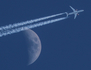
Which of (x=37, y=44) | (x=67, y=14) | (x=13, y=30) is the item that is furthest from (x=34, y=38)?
(x=67, y=14)

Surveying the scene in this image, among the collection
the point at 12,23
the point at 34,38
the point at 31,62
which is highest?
the point at 12,23

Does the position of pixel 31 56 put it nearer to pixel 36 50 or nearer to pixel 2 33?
pixel 36 50

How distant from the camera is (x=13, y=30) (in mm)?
76375

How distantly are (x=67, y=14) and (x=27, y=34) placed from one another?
29273mm

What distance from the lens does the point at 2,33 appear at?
73.3m

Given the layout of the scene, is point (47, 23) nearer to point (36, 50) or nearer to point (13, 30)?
point (36, 50)

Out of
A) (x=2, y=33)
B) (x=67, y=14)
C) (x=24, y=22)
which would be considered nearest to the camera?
(x=2, y=33)

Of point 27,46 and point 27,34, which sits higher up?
point 27,34

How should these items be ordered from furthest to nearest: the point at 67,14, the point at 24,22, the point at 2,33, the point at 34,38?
the point at 67,14, the point at 34,38, the point at 24,22, the point at 2,33

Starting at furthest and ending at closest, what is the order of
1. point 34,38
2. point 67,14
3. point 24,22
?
point 67,14
point 34,38
point 24,22

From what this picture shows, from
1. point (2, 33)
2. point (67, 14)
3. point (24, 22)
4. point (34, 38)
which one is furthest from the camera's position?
point (67, 14)

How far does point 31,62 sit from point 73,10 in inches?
1731

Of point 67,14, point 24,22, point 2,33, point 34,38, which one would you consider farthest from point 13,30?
point 67,14

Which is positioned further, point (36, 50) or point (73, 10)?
point (73, 10)
